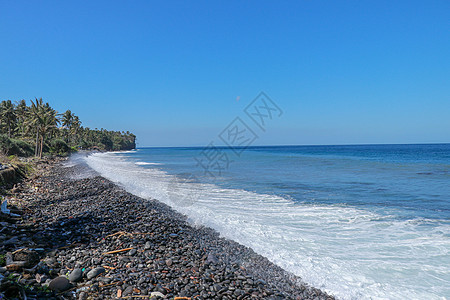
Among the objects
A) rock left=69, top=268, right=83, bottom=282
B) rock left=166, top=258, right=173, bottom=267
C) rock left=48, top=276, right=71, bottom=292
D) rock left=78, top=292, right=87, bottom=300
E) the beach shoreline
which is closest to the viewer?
rock left=78, top=292, right=87, bottom=300

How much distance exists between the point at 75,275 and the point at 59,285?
34 centimetres

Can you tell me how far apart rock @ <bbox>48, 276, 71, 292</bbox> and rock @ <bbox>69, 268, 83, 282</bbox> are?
172 mm

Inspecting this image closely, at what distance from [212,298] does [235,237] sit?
11.5 ft

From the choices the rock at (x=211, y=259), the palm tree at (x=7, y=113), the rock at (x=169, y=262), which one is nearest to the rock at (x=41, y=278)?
the rock at (x=169, y=262)

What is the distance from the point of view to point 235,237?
754 centimetres

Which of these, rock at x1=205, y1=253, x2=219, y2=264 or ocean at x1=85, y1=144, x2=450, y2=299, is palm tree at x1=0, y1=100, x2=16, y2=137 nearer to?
ocean at x1=85, y1=144, x2=450, y2=299

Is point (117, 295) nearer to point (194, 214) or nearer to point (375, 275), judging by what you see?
point (375, 275)

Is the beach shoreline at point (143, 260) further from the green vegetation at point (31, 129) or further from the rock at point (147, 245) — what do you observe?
the green vegetation at point (31, 129)

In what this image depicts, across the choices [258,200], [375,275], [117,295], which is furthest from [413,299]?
[258,200]

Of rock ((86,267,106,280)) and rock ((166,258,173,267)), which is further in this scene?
rock ((166,258,173,267))

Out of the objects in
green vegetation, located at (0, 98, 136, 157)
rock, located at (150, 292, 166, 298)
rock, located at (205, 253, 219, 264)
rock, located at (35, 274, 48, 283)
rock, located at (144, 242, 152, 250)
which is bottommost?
rock, located at (205, 253, 219, 264)

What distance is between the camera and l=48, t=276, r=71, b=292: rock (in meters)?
4.16

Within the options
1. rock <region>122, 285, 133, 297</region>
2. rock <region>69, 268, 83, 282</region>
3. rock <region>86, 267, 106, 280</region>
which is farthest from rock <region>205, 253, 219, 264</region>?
rock <region>69, 268, 83, 282</region>

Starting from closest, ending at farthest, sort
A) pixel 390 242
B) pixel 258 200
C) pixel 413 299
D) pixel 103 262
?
pixel 413 299, pixel 103 262, pixel 390 242, pixel 258 200
